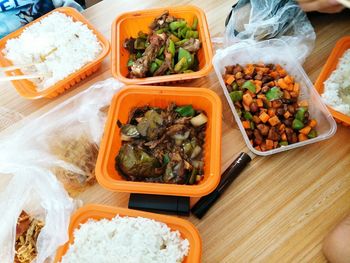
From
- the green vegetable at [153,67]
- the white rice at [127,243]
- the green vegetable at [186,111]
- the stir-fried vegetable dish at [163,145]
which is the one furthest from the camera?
the green vegetable at [153,67]

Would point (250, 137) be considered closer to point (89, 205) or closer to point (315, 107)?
point (315, 107)

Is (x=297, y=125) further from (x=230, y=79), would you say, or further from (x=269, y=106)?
(x=230, y=79)

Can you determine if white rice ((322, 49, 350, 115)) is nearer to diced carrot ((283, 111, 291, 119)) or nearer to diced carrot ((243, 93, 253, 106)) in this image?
diced carrot ((283, 111, 291, 119))

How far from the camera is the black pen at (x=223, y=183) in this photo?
86 centimetres

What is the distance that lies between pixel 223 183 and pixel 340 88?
1.55 feet

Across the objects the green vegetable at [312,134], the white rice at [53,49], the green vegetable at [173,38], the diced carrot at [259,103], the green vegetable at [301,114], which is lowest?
the green vegetable at [312,134]

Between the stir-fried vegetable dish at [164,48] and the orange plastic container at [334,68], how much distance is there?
40 cm

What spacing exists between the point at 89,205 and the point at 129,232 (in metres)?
0.13

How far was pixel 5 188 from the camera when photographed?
0.91m

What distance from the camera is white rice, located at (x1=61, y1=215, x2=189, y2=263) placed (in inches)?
30.0

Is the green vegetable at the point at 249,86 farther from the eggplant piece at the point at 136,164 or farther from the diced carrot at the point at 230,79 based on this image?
the eggplant piece at the point at 136,164

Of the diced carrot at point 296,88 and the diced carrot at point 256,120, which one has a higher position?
the diced carrot at point 296,88

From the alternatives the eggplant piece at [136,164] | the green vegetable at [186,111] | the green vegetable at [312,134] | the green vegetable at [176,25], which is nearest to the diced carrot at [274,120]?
the green vegetable at [312,134]

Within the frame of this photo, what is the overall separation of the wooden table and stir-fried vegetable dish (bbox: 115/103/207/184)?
89mm
